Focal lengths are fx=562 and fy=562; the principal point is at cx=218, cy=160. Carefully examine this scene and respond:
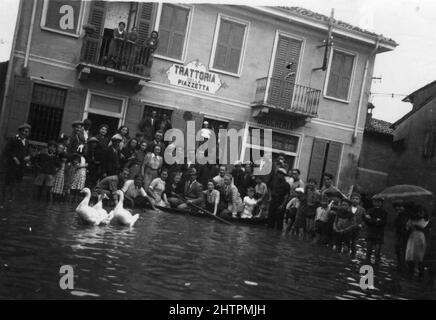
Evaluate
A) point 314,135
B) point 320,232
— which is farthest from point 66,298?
point 314,135

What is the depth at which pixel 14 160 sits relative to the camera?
8922mm

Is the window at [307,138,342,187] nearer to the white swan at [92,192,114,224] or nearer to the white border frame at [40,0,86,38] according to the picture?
the white border frame at [40,0,86,38]

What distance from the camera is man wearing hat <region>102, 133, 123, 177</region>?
9.71 m

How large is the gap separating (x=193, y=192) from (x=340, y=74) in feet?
20.5

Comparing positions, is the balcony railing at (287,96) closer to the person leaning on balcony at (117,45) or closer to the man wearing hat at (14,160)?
the person leaning on balcony at (117,45)

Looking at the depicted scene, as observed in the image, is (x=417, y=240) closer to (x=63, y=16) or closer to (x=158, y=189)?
(x=158, y=189)

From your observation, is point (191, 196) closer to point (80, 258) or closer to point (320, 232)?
point (320, 232)

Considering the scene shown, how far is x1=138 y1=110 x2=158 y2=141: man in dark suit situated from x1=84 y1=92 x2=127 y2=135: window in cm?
62

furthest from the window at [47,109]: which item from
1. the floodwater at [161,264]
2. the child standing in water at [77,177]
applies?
the floodwater at [161,264]

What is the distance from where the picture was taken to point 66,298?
171 inches

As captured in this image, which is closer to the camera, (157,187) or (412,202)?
(412,202)

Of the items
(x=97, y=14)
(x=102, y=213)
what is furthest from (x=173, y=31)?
(x=102, y=213)

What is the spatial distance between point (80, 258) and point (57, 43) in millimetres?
7827
